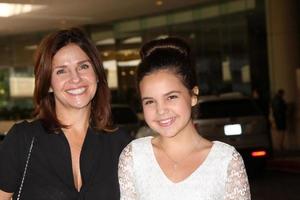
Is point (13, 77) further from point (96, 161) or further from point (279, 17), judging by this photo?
point (96, 161)

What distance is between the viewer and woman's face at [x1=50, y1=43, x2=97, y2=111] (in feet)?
10.3

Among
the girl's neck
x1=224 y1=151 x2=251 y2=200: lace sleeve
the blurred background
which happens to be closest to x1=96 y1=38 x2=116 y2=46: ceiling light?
the blurred background

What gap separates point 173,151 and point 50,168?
0.64m

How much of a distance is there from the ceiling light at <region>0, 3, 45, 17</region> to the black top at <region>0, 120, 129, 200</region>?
633 inches

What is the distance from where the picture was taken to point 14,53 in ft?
102

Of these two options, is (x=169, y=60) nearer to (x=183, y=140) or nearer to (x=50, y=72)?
(x=183, y=140)

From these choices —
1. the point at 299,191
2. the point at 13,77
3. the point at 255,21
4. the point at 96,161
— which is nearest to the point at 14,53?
the point at 13,77

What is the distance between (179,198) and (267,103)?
1988cm

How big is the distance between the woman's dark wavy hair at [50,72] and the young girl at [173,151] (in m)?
0.47

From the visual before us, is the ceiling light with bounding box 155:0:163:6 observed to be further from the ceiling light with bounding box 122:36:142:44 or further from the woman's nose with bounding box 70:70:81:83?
the woman's nose with bounding box 70:70:81:83

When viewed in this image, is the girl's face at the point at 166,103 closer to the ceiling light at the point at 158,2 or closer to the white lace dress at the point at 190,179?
the white lace dress at the point at 190,179

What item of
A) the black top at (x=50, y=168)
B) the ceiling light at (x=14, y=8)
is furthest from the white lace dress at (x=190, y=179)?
the ceiling light at (x=14, y=8)

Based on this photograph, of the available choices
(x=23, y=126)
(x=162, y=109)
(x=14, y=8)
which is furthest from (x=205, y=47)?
(x=162, y=109)

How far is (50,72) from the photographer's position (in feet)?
10.3
